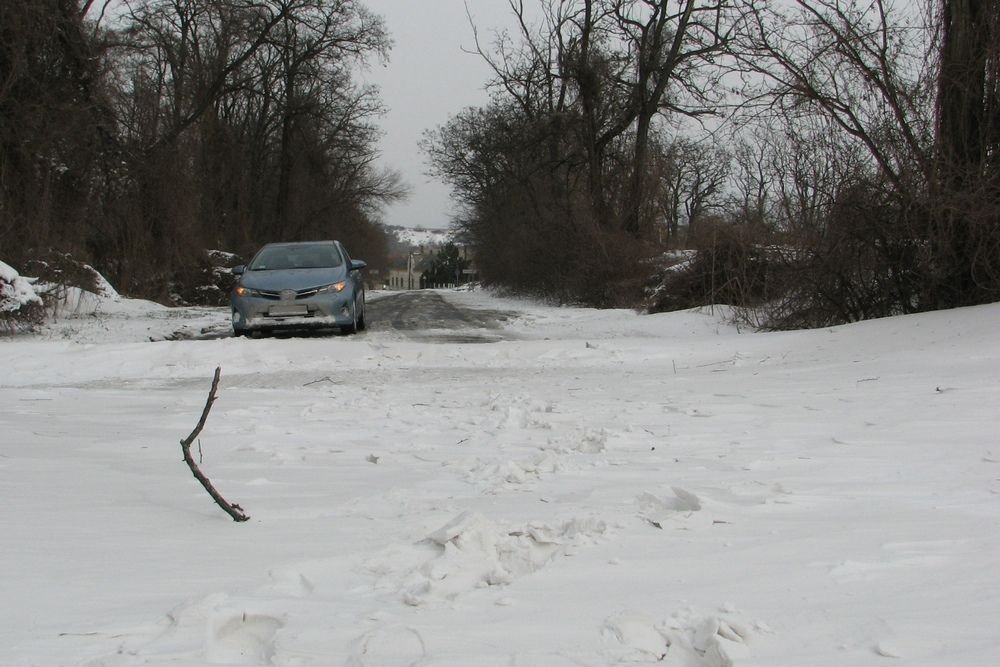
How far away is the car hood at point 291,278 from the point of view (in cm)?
1187

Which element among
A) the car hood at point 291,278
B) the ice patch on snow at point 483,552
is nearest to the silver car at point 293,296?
the car hood at point 291,278

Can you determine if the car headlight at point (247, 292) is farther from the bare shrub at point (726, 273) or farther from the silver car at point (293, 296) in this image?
the bare shrub at point (726, 273)

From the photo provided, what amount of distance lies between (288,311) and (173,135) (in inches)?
556

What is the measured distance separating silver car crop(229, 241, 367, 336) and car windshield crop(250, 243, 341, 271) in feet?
0.05

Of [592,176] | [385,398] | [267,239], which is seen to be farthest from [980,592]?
[267,239]

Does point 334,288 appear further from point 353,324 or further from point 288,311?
point 288,311

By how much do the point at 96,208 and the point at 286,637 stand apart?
19.4 m

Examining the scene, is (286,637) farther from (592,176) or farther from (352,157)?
(352,157)

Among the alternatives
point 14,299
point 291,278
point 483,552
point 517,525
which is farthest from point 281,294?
point 483,552

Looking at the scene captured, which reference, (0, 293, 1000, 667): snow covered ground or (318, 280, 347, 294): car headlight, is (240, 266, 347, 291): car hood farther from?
(0, 293, 1000, 667): snow covered ground

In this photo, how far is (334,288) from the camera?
12.1 meters

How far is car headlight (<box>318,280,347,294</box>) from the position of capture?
12.0 m

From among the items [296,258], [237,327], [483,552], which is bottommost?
[483,552]

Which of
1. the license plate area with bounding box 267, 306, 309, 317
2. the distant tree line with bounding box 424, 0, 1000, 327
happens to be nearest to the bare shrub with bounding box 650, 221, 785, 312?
the distant tree line with bounding box 424, 0, 1000, 327
